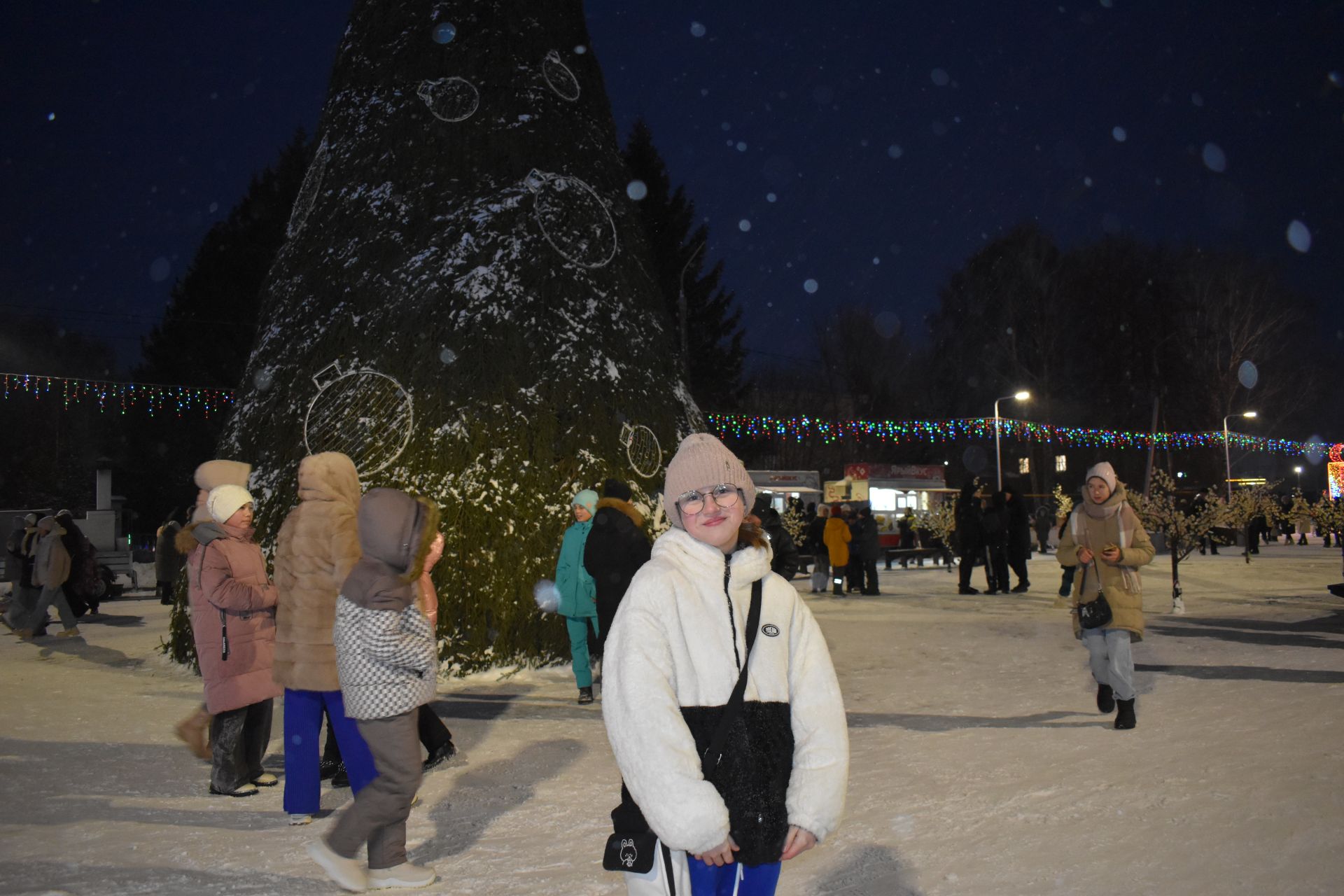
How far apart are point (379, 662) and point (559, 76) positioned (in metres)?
7.62

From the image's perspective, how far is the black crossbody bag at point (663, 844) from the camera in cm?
241

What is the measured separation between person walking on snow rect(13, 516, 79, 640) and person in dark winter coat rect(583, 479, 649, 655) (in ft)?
25.8

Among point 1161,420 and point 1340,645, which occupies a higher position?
point 1161,420

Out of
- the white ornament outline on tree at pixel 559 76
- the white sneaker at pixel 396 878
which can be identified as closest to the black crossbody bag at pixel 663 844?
the white sneaker at pixel 396 878

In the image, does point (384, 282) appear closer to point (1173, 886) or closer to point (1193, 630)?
point (1173, 886)

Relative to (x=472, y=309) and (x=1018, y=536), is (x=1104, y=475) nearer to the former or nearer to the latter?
(x=472, y=309)

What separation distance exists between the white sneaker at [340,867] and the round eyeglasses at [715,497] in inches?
88.4

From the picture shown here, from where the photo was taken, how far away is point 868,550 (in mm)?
17578

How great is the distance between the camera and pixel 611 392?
958 centimetres

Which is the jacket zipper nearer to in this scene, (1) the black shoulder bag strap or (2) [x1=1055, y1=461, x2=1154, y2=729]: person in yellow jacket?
(1) the black shoulder bag strap

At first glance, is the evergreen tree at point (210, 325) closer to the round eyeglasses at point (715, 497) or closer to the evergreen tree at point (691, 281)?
the evergreen tree at point (691, 281)

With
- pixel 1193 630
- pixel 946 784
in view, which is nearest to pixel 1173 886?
pixel 946 784

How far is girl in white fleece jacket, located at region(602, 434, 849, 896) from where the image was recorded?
7.64 feet

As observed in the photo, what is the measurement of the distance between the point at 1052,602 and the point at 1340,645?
5.24 m
